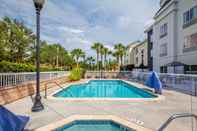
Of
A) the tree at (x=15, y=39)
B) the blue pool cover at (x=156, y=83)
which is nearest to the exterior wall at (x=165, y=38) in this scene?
the blue pool cover at (x=156, y=83)

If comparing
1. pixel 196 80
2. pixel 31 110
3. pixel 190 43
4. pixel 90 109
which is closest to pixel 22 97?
pixel 31 110

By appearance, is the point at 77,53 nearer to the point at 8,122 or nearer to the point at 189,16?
the point at 189,16

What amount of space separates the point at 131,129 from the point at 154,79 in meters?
7.85

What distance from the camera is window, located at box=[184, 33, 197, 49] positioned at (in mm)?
19258

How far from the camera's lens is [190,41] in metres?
19.9

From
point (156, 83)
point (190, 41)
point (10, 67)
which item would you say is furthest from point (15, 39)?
point (190, 41)

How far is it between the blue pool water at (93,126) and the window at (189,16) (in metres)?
18.3

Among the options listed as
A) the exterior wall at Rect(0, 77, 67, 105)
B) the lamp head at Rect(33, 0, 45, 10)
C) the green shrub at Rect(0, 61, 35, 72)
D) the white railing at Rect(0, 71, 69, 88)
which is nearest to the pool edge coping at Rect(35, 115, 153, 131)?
the exterior wall at Rect(0, 77, 67, 105)

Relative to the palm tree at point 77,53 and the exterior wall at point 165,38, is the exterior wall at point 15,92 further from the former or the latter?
the palm tree at point 77,53

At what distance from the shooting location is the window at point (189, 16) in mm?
19327

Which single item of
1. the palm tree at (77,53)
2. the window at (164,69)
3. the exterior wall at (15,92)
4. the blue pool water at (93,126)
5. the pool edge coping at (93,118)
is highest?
the palm tree at (77,53)

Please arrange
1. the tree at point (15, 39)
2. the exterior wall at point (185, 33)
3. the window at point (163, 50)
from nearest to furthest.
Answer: the exterior wall at point (185, 33), the tree at point (15, 39), the window at point (163, 50)

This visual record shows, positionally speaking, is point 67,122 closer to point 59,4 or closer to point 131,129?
point 131,129

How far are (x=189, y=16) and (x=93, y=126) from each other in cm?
1968
